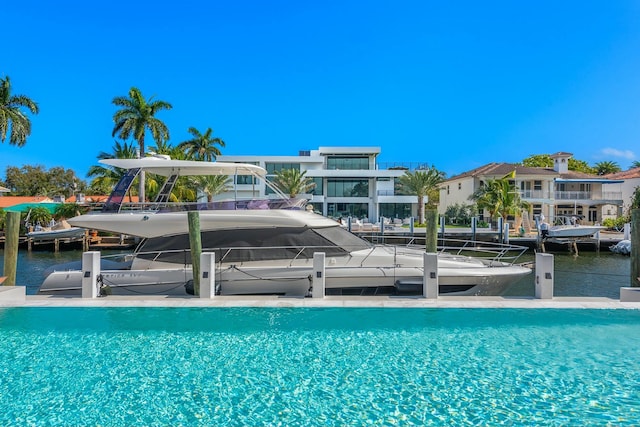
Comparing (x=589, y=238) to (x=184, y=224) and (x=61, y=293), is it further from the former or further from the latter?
(x=61, y=293)

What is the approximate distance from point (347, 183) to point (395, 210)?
6.07 meters

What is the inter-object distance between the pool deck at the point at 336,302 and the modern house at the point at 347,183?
36750mm

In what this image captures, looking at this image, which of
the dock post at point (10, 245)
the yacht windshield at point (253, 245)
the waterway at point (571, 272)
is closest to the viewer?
the dock post at point (10, 245)

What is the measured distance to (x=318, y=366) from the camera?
6031 mm

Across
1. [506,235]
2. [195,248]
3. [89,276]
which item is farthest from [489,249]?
[506,235]

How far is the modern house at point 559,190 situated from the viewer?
45.2 metres

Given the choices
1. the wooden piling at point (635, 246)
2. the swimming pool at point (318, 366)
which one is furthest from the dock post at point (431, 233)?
the wooden piling at point (635, 246)

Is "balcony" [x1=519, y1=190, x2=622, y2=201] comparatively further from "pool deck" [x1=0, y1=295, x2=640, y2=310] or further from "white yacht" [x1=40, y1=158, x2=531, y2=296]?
"pool deck" [x1=0, y1=295, x2=640, y2=310]

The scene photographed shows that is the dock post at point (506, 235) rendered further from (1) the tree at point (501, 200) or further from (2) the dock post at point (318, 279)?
(2) the dock post at point (318, 279)

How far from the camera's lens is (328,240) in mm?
11250

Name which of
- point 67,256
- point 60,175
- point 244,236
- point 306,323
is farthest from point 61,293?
point 60,175

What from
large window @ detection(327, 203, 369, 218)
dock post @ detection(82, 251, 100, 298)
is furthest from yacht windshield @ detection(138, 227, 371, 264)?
large window @ detection(327, 203, 369, 218)

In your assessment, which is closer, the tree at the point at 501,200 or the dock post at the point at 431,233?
the dock post at the point at 431,233

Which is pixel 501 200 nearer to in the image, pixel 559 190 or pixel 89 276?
pixel 559 190
